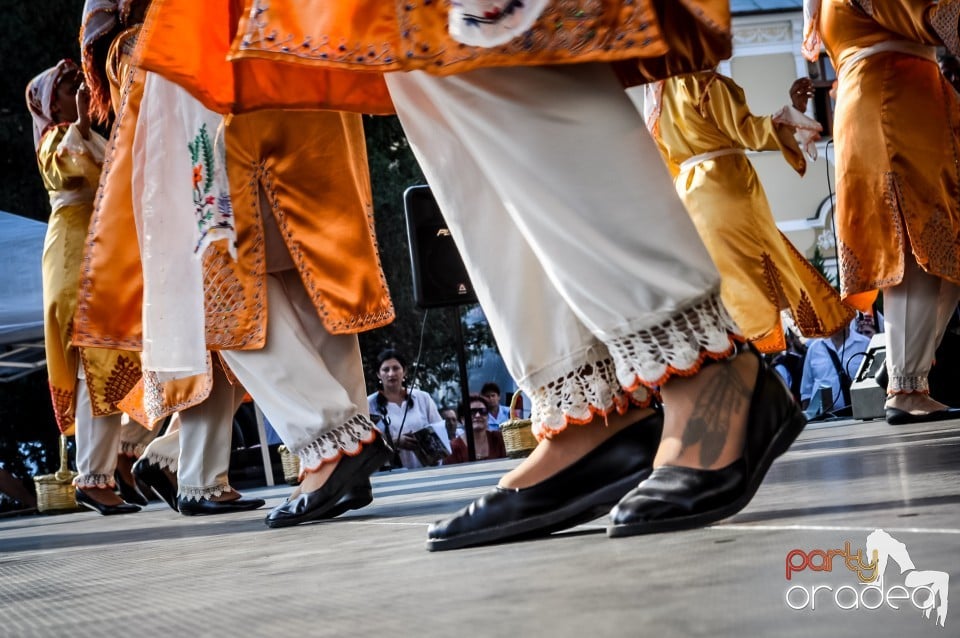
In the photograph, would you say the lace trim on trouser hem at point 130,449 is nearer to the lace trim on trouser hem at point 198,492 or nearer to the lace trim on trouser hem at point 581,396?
the lace trim on trouser hem at point 198,492

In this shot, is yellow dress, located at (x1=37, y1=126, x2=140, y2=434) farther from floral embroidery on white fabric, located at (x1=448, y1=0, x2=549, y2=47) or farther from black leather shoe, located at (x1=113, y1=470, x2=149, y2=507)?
floral embroidery on white fabric, located at (x1=448, y1=0, x2=549, y2=47)

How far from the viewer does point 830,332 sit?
4.86 m

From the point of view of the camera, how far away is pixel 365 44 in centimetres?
136

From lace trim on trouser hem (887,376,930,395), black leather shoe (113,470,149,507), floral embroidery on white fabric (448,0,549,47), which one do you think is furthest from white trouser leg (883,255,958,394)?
black leather shoe (113,470,149,507)

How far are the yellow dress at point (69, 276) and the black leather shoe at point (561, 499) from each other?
3.57m

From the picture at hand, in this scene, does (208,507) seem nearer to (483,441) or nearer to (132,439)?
(132,439)

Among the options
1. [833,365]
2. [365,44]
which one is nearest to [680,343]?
[365,44]

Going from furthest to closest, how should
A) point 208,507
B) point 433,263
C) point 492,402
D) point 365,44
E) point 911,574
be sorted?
point 492,402, point 433,263, point 208,507, point 365,44, point 911,574

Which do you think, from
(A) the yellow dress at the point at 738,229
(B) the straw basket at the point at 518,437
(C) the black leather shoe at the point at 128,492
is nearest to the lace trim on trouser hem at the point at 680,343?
(A) the yellow dress at the point at 738,229

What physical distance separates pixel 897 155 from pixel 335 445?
2142 millimetres

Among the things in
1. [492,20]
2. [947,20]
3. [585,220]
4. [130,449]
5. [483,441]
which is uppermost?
[947,20]

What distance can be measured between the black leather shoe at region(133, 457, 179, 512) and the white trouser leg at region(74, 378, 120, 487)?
0.73 metres

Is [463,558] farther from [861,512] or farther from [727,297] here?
[727,297]

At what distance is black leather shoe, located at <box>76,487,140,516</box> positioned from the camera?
451cm
